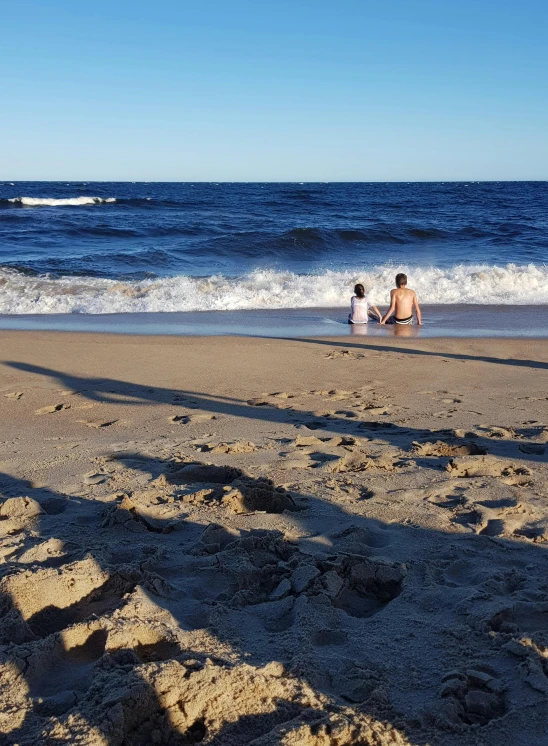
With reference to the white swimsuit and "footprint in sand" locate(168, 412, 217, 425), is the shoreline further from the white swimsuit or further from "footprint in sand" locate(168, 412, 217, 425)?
"footprint in sand" locate(168, 412, 217, 425)

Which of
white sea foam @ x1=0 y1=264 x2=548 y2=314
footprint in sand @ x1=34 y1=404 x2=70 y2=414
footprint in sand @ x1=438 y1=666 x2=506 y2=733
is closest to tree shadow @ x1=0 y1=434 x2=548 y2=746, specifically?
footprint in sand @ x1=438 y1=666 x2=506 y2=733

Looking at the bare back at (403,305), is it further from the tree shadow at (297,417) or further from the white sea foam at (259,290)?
the tree shadow at (297,417)

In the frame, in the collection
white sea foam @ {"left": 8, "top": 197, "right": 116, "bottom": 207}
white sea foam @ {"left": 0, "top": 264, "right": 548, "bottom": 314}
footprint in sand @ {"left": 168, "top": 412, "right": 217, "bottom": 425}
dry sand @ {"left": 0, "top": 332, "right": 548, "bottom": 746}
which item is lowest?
footprint in sand @ {"left": 168, "top": 412, "right": 217, "bottom": 425}

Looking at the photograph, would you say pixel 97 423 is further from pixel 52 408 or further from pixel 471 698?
pixel 471 698

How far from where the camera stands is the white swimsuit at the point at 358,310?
9.86 metres

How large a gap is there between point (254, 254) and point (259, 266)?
251 centimetres

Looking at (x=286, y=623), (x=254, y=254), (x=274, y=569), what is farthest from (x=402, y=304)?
(x=254, y=254)

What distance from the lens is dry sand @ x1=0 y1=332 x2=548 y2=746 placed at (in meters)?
1.95

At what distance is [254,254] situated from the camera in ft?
67.2

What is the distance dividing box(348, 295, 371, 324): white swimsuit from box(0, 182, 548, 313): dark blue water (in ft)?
7.53

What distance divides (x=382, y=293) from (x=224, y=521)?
11082mm

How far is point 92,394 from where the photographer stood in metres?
6.02

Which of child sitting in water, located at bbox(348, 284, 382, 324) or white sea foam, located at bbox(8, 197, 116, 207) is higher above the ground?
white sea foam, located at bbox(8, 197, 116, 207)

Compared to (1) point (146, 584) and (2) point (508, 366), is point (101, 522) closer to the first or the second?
(1) point (146, 584)
